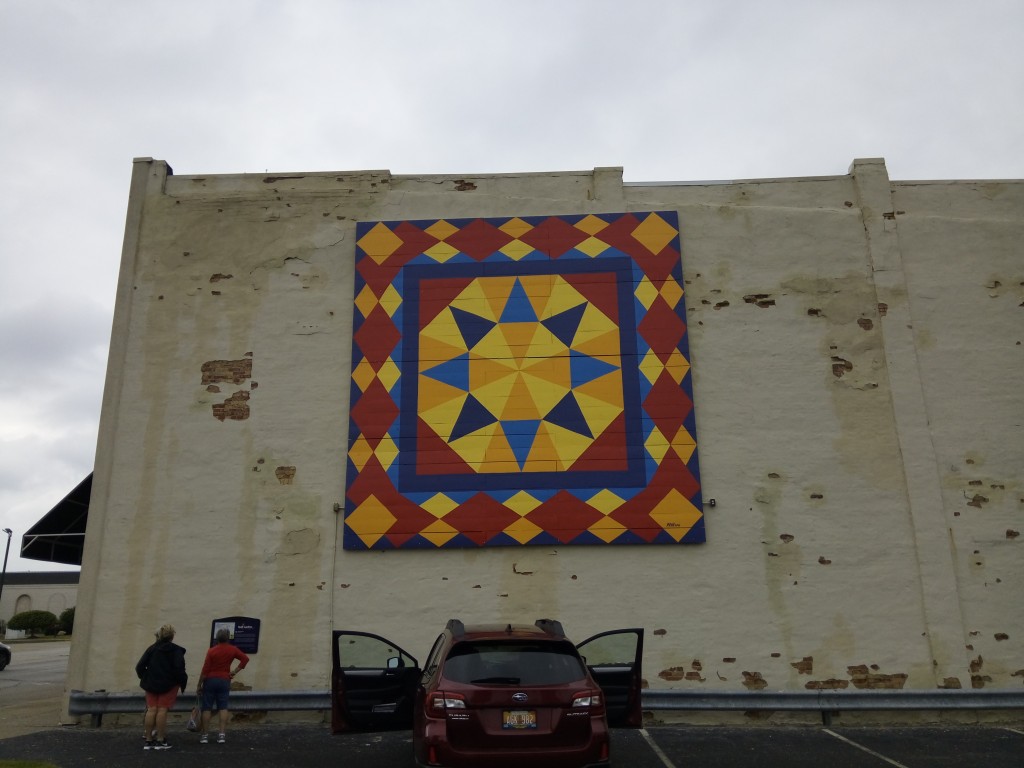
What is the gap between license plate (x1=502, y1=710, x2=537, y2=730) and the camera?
233 inches

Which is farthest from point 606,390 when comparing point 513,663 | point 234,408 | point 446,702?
point 446,702

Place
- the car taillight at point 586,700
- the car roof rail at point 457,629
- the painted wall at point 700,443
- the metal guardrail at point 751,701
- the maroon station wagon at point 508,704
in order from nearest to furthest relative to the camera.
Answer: the maroon station wagon at point 508,704, the car taillight at point 586,700, the car roof rail at point 457,629, the metal guardrail at point 751,701, the painted wall at point 700,443

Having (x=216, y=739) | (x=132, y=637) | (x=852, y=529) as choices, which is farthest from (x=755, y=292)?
(x=132, y=637)

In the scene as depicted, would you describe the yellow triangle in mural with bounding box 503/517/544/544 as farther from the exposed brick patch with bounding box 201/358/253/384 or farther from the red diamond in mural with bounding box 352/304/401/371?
the exposed brick patch with bounding box 201/358/253/384

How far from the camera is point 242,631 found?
34.9ft

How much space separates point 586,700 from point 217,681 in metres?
5.53

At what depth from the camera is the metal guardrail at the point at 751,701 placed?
1009 centimetres

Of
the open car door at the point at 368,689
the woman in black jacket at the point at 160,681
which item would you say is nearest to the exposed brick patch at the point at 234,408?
the woman in black jacket at the point at 160,681

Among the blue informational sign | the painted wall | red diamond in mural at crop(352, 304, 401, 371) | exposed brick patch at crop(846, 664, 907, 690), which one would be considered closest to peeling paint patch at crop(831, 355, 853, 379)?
the painted wall

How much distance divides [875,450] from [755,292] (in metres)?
3.06

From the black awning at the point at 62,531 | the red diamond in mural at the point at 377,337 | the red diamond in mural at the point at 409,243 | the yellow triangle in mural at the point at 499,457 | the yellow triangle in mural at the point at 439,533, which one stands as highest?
the red diamond in mural at the point at 409,243

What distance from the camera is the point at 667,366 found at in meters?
11.8

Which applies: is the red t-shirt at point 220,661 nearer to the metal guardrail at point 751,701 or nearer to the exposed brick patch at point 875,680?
the metal guardrail at point 751,701

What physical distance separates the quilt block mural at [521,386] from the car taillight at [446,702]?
4.99 m
